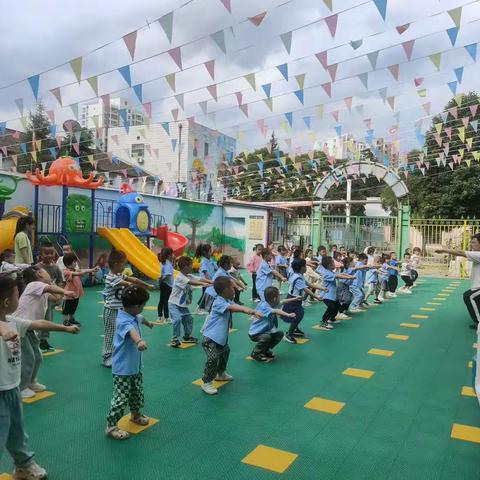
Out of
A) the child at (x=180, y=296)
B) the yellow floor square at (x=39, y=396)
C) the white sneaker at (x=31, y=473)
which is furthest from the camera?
the child at (x=180, y=296)

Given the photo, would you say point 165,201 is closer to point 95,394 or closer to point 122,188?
point 122,188

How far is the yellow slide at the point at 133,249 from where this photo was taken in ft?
38.5

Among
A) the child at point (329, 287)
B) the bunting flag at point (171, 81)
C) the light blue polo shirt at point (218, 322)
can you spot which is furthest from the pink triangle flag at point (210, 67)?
the light blue polo shirt at point (218, 322)

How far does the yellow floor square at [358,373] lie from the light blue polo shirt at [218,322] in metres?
1.58

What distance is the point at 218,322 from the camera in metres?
4.70

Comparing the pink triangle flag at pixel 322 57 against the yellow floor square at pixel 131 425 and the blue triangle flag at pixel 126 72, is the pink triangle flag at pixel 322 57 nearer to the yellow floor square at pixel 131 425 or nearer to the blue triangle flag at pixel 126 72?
the blue triangle flag at pixel 126 72

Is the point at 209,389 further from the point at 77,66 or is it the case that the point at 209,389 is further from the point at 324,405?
the point at 77,66

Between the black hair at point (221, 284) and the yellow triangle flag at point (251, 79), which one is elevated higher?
the yellow triangle flag at point (251, 79)

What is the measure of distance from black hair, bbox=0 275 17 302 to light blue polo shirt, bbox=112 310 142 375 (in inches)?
40.7

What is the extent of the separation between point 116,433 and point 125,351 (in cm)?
58

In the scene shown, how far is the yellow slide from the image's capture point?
11.8 meters

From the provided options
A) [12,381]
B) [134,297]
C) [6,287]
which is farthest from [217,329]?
[6,287]

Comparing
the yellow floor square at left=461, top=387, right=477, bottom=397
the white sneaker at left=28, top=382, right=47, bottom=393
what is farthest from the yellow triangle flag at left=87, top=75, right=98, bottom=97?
the yellow floor square at left=461, top=387, right=477, bottom=397

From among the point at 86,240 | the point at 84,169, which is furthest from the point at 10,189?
the point at 84,169
